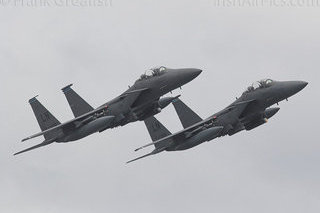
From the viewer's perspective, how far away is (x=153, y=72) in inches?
2498

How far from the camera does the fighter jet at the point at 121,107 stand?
203ft

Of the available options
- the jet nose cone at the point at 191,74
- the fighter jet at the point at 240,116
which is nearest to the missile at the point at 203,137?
the fighter jet at the point at 240,116

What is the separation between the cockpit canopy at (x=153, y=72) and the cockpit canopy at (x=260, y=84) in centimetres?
639

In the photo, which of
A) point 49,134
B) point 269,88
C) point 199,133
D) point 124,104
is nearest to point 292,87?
point 269,88

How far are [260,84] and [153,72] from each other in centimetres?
782

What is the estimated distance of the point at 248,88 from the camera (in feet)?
210

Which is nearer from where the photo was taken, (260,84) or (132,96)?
(132,96)

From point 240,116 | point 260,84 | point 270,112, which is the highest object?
point 260,84

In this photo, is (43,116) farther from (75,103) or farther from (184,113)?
(184,113)

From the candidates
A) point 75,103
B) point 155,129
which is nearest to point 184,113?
point 155,129

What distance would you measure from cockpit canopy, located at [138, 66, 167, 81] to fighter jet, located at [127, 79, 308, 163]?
454cm

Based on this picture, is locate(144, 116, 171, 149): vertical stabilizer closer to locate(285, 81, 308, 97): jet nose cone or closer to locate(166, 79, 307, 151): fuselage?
locate(166, 79, 307, 151): fuselage

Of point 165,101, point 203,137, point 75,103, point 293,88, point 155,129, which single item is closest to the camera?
point 203,137

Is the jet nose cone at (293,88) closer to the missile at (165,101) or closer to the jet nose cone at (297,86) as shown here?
the jet nose cone at (297,86)
